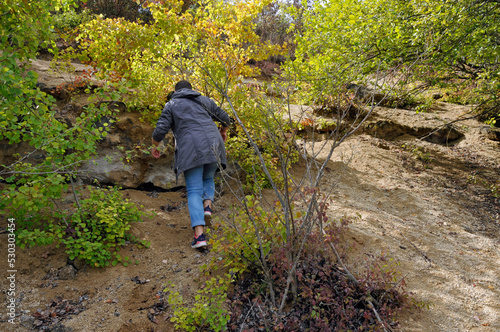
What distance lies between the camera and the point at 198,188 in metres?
3.17

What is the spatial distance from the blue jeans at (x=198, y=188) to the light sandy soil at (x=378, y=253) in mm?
343

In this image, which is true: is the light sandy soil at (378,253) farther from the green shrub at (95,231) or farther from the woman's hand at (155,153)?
the woman's hand at (155,153)

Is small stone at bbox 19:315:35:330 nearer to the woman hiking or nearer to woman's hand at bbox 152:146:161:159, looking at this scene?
the woman hiking

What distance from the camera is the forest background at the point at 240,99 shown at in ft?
7.36

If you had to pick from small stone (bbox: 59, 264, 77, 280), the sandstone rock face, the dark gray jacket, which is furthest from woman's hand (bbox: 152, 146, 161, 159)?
small stone (bbox: 59, 264, 77, 280)

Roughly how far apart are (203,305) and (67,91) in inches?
148

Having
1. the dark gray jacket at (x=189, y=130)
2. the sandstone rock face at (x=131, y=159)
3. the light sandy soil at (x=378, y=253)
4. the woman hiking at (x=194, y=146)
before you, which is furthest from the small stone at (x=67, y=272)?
the sandstone rock face at (x=131, y=159)

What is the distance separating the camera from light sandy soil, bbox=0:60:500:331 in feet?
7.56

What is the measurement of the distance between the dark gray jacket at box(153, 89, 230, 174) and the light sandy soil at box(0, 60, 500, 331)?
29.2 inches

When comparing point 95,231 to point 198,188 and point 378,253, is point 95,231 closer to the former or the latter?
point 198,188

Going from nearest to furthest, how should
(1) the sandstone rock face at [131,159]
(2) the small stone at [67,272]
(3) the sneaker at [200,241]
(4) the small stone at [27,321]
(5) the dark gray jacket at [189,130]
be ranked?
(4) the small stone at [27,321] < (2) the small stone at [67,272] < (3) the sneaker at [200,241] < (5) the dark gray jacket at [189,130] < (1) the sandstone rock face at [131,159]

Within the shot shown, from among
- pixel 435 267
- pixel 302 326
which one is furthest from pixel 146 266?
pixel 435 267

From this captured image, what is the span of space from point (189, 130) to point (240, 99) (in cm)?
80

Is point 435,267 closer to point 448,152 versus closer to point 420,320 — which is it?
point 420,320
